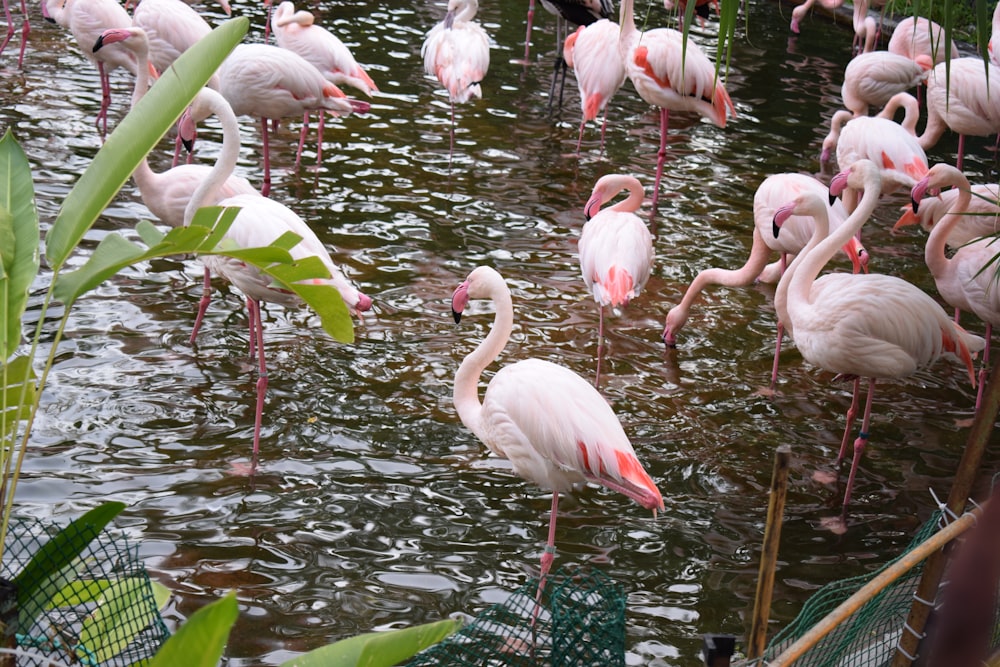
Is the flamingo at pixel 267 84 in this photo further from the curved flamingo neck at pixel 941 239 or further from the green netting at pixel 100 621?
the green netting at pixel 100 621

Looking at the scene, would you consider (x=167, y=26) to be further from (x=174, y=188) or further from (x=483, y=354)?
(x=483, y=354)

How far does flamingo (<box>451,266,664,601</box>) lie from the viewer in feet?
11.7

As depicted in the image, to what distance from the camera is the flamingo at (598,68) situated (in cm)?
787

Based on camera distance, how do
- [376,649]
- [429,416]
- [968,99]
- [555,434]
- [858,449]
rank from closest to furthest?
1. [376,649]
2. [555,434]
3. [858,449]
4. [429,416]
5. [968,99]

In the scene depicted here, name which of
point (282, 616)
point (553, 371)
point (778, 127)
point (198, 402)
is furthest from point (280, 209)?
point (778, 127)

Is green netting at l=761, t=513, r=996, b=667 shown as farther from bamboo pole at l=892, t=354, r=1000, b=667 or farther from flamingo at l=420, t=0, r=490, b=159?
flamingo at l=420, t=0, r=490, b=159

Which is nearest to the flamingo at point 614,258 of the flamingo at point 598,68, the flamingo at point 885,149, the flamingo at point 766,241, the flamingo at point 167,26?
the flamingo at point 766,241

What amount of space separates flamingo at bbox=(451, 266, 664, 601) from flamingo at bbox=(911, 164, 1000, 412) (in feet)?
8.13

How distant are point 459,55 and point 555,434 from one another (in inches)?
200

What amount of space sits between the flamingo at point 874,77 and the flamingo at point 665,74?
5.16 feet

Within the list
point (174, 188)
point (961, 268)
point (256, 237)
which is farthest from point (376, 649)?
point (961, 268)

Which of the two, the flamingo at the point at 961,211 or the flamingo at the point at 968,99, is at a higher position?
the flamingo at the point at 968,99

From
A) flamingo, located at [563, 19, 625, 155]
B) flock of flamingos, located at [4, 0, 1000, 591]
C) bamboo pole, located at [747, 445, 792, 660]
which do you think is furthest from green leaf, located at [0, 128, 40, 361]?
flamingo, located at [563, 19, 625, 155]

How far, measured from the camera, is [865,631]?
2.89 metres
